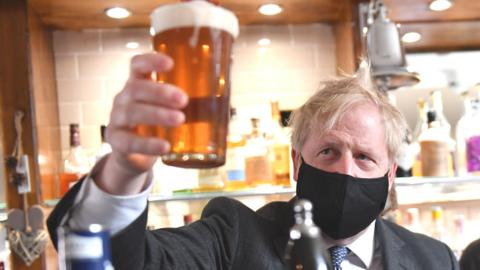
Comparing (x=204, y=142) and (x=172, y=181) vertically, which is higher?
(x=204, y=142)

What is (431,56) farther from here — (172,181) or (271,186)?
(172,181)

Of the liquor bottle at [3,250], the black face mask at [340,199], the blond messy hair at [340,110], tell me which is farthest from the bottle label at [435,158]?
the liquor bottle at [3,250]

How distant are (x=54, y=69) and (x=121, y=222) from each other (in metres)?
1.55

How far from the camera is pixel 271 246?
1259 mm

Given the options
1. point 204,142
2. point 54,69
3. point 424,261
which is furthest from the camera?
point 54,69

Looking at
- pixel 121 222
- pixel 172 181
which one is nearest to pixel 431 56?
pixel 172 181

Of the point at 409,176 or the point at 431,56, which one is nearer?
the point at 409,176

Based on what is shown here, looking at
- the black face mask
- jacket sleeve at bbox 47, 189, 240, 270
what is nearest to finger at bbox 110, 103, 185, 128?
jacket sleeve at bbox 47, 189, 240, 270

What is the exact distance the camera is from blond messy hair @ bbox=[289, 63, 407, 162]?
50.6 inches

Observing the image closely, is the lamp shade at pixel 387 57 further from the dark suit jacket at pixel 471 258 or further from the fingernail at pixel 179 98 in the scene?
the fingernail at pixel 179 98

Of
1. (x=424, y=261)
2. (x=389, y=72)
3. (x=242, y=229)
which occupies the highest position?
(x=389, y=72)

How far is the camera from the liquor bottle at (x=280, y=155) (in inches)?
75.8

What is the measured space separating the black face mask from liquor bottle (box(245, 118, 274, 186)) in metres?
0.64

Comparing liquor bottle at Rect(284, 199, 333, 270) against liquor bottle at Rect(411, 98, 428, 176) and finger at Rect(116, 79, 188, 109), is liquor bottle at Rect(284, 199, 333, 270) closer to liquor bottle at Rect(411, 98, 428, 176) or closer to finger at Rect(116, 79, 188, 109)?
finger at Rect(116, 79, 188, 109)
